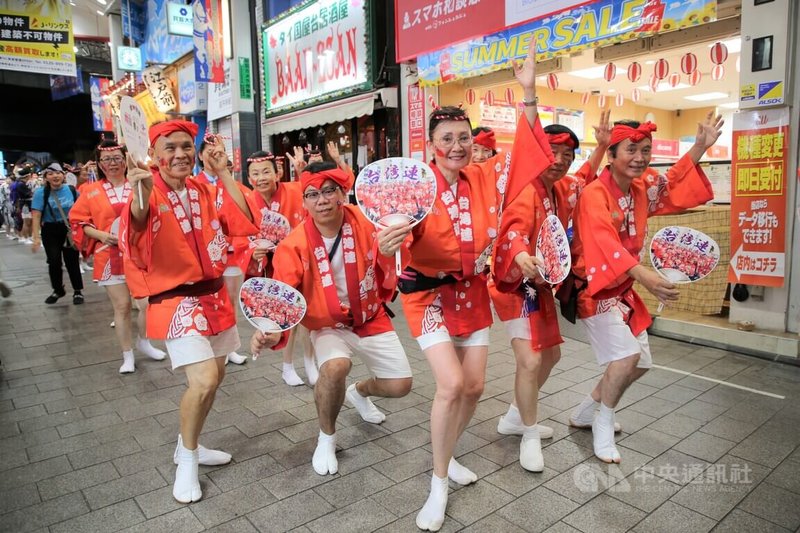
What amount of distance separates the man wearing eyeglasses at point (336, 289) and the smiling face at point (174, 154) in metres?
0.66

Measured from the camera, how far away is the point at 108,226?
5344 millimetres

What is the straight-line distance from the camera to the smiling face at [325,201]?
10.1ft

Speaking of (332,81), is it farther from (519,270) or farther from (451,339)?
(451,339)

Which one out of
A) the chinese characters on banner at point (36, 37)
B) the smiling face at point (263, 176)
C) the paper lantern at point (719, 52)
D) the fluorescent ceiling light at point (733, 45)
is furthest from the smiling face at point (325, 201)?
the chinese characters on banner at point (36, 37)

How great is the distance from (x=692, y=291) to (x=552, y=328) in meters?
3.71

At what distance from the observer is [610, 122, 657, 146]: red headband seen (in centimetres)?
318

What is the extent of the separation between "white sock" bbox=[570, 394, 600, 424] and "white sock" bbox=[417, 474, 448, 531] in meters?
1.40

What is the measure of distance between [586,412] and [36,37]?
38.3ft

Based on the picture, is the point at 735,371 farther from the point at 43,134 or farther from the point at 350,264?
the point at 43,134

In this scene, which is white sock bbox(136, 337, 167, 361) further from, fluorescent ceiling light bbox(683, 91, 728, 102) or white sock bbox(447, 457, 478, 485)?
fluorescent ceiling light bbox(683, 91, 728, 102)

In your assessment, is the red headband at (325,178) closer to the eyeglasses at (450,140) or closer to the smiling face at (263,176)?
the eyeglasses at (450,140)

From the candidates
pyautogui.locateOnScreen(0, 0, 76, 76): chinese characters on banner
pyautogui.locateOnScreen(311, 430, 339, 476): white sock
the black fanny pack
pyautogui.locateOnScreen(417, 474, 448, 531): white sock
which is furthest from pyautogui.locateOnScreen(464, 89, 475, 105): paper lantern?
pyautogui.locateOnScreen(0, 0, 76, 76): chinese characters on banner

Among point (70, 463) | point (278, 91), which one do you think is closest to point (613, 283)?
point (70, 463)

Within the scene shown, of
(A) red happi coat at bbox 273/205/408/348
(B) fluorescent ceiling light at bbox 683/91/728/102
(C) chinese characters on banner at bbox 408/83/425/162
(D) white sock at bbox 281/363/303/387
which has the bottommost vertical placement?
(D) white sock at bbox 281/363/303/387
